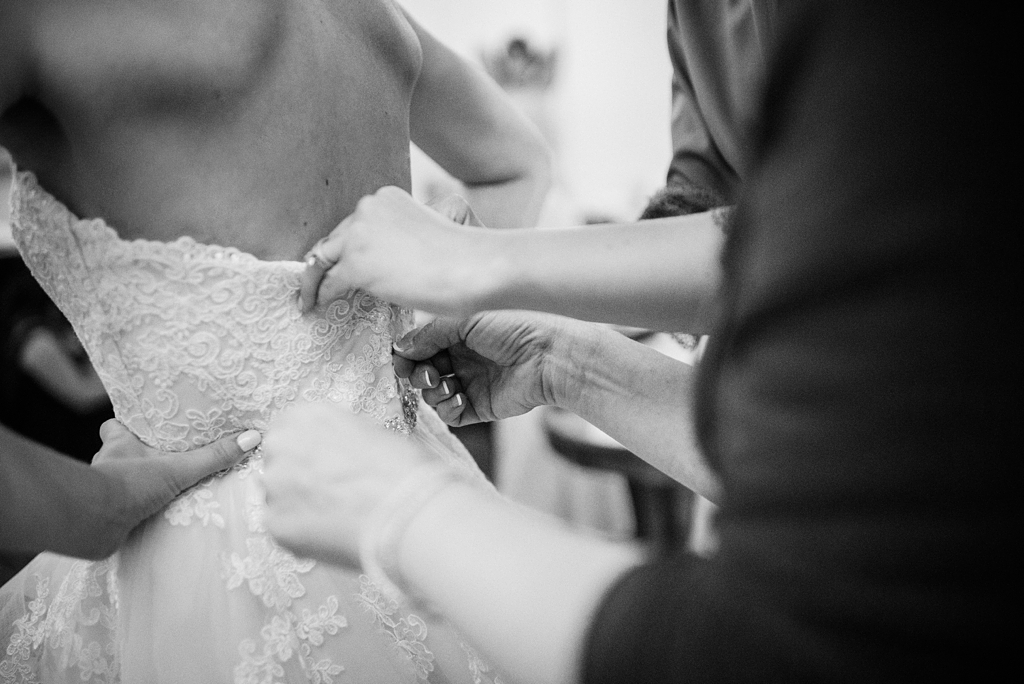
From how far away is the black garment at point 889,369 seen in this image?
0.29m

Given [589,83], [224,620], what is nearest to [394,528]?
[224,620]

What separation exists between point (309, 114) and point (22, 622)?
607 mm

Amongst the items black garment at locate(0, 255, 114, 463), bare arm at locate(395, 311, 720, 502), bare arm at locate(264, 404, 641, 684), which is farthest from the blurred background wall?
bare arm at locate(264, 404, 641, 684)

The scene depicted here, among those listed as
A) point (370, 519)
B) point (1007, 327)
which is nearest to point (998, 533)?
point (1007, 327)

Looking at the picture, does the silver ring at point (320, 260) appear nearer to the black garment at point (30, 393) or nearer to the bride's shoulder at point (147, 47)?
the bride's shoulder at point (147, 47)

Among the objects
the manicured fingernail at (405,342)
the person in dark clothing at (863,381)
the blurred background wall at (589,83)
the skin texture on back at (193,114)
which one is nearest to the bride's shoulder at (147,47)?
the skin texture on back at (193,114)

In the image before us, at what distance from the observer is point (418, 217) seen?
0.63 meters

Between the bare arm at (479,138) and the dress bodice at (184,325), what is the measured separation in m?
0.38

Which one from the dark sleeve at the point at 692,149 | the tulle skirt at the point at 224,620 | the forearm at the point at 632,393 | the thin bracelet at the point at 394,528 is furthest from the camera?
the dark sleeve at the point at 692,149

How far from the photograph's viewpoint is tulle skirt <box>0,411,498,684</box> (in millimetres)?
667

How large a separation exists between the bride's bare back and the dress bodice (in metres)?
0.03

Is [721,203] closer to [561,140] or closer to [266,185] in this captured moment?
[266,185]

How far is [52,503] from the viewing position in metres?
0.58

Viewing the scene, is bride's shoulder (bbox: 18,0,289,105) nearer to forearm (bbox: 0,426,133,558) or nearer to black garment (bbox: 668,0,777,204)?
forearm (bbox: 0,426,133,558)
